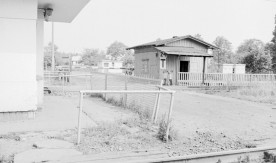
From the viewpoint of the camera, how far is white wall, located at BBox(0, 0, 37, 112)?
23.2 feet

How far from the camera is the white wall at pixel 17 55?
7.09 metres

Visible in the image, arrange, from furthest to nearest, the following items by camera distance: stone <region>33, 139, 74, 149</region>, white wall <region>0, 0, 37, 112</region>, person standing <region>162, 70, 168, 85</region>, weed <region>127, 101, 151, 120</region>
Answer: person standing <region>162, 70, 168, 85</region>, weed <region>127, 101, 151, 120</region>, white wall <region>0, 0, 37, 112</region>, stone <region>33, 139, 74, 149</region>

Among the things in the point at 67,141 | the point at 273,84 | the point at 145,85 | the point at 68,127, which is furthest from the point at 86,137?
the point at 273,84

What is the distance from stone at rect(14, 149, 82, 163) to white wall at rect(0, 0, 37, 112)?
2616 millimetres

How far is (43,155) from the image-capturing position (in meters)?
4.76

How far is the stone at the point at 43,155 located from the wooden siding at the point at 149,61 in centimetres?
2180

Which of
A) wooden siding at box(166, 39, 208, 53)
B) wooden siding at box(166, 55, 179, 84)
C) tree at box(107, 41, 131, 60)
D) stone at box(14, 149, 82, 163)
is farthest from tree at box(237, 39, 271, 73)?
tree at box(107, 41, 131, 60)

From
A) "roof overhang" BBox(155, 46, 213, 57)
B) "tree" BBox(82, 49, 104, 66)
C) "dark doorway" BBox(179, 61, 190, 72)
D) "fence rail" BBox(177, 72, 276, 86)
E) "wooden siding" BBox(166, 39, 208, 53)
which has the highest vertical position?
"tree" BBox(82, 49, 104, 66)

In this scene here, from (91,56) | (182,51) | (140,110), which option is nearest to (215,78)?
(182,51)

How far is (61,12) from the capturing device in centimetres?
1120

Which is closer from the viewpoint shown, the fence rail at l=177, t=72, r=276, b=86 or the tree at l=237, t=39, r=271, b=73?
the fence rail at l=177, t=72, r=276, b=86

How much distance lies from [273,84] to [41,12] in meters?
16.2

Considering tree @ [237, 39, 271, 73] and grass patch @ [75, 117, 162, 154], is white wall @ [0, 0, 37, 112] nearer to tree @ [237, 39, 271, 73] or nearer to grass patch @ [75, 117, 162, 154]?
grass patch @ [75, 117, 162, 154]

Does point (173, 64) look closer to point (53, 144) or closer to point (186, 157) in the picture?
A: point (53, 144)
